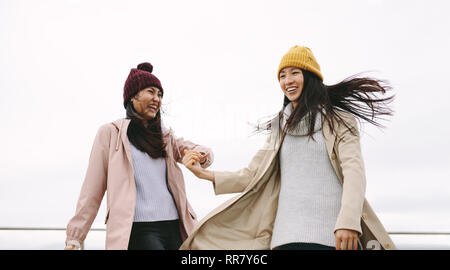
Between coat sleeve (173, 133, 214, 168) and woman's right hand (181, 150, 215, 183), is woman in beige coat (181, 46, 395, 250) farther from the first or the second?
coat sleeve (173, 133, 214, 168)

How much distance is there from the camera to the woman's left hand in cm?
180

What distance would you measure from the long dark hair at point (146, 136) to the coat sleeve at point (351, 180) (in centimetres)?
117

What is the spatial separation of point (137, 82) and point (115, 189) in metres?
0.73

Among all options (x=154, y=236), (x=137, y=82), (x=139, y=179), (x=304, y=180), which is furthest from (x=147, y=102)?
(x=304, y=180)

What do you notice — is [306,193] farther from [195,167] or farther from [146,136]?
[146,136]

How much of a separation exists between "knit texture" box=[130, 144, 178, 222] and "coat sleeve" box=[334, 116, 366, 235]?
3.56ft

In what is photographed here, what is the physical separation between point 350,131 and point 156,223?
1.21 metres

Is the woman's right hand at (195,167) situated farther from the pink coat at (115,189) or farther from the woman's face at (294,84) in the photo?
the woman's face at (294,84)

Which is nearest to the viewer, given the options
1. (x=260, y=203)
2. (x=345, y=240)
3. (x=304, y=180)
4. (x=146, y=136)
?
(x=345, y=240)

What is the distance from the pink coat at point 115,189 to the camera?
2.44 meters

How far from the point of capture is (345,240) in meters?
1.80

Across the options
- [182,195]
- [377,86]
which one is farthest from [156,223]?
[377,86]

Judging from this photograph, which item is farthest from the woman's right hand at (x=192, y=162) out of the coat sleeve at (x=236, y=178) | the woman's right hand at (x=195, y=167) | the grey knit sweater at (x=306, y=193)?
the grey knit sweater at (x=306, y=193)

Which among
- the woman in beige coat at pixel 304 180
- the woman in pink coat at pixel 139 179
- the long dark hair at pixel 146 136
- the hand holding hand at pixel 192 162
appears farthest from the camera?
the long dark hair at pixel 146 136
